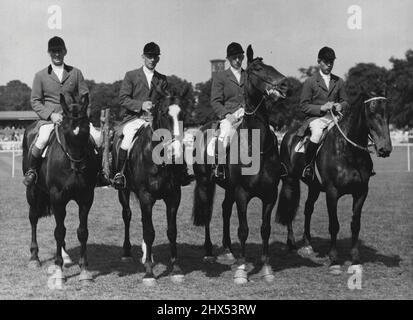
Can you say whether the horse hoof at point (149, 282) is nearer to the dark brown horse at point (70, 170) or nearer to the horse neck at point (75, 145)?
the dark brown horse at point (70, 170)

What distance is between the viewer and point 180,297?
6.92 m

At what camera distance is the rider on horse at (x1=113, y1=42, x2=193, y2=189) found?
8.31m

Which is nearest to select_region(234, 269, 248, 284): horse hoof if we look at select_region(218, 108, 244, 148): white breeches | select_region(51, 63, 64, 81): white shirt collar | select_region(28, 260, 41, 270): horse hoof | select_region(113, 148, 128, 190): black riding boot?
select_region(218, 108, 244, 148): white breeches

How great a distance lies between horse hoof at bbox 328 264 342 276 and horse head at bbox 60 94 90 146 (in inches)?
165

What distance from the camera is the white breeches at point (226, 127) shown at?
8.23 metres

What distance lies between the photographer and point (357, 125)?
322 inches

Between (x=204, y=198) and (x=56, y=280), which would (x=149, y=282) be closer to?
(x=56, y=280)

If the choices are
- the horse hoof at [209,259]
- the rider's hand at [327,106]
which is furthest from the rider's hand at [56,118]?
the rider's hand at [327,106]

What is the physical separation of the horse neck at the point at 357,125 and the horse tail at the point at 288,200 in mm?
2029

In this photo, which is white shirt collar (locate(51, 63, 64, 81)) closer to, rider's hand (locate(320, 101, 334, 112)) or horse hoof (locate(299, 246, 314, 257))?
rider's hand (locate(320, 101, 334, 112))

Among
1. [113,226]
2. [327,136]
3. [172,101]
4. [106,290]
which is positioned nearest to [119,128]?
[172,101]

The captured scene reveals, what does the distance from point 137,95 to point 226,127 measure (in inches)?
61.0

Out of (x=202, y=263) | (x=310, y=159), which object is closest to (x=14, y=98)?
(x=202, y=263)

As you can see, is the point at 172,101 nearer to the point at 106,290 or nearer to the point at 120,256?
the point at 106,290
